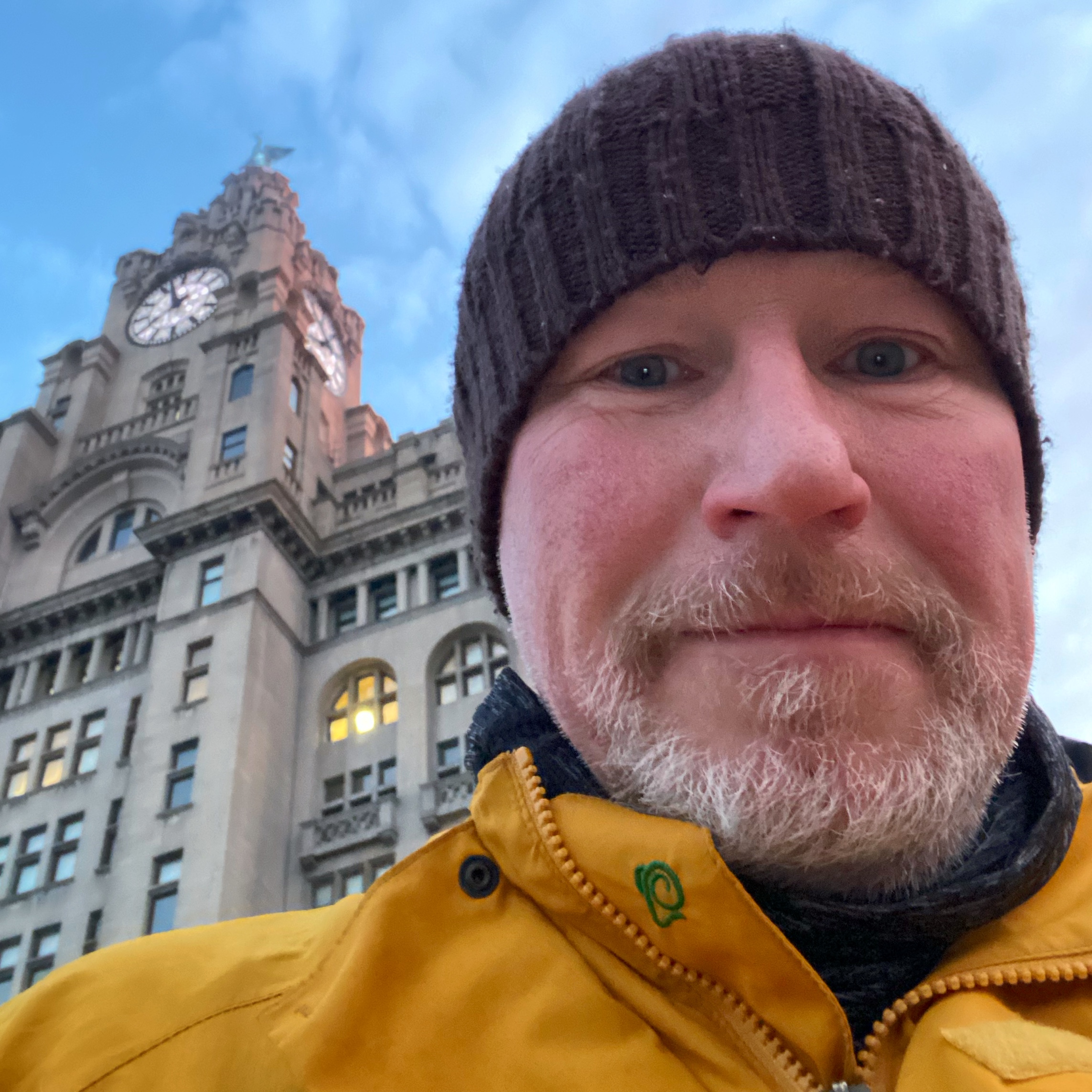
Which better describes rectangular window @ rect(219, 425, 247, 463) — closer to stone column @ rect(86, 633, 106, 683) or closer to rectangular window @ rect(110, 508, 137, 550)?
rectangular window @ rect(110, 508, 137, 550)

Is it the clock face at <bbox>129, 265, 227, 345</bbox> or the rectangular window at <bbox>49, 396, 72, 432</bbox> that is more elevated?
the clock face at <bbox>129, 265, 227, 345</bbox>

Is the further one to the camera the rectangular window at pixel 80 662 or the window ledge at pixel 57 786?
the rectangular window at pixel 80 662

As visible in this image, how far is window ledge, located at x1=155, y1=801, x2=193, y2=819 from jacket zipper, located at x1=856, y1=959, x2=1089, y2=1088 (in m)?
20.4

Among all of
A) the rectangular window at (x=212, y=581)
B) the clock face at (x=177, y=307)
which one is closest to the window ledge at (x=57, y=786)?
the rectangular window at (x=212, y=581)

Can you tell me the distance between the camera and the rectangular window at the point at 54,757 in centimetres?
2358

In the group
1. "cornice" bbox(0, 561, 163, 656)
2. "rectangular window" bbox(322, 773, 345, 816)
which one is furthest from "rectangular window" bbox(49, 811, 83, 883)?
"cornice" bbox(0, 561, 163, 656)

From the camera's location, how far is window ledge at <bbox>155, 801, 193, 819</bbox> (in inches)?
783

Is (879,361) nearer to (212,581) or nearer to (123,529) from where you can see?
(212,581)

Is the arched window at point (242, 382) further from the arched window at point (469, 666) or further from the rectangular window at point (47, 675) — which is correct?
the arched window at point (469, 666)

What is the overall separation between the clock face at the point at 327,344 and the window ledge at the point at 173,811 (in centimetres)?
1841

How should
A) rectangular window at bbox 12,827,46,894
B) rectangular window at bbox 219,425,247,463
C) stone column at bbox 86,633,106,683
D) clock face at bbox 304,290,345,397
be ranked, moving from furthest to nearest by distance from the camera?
clock face at bbox 304,290,345,397
rectangular window at bbox 219,425,247,463
stone column at bbox 86,633,106,683
rectangular window at bbox 12,827,46,894

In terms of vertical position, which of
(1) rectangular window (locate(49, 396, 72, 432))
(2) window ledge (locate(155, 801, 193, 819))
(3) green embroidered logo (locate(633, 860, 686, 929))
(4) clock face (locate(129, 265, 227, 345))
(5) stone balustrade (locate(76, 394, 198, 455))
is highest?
(4) clock face (locate(129, 265, 227, 345))

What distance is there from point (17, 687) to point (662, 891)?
29052 mm

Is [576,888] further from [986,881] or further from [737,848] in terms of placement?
[986,881]
